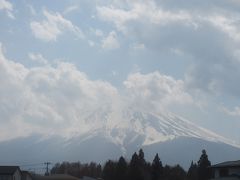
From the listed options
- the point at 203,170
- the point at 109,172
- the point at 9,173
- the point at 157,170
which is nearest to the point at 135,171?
the point at 157,170

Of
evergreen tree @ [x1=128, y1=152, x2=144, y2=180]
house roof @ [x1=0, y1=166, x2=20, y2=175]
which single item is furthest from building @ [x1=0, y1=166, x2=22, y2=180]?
evergreen tree @ [x1=128, y1=152, x2=144, y2=180]

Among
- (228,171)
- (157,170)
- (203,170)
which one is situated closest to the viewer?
(228,171)

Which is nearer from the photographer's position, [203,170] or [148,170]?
[203,170]

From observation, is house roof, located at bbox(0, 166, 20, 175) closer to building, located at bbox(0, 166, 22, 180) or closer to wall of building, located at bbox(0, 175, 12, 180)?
building, located at bbox(0, 166, 22, 180)

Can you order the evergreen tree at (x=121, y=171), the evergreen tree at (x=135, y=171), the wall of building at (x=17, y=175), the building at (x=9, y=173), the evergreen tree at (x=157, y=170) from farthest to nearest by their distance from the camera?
the evergreen tree at (x=157, y=170)
the evergreen tree at (x=121, y=171)
the evergreen tree at (x=135, y=171)
the wall of building at (x=17, y=175)
the building at (x=9, y=173)

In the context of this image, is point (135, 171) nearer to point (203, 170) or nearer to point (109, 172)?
point (203, 170)

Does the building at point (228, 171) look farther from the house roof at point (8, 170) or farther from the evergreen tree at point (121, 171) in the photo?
the house roof at point (8, 170)

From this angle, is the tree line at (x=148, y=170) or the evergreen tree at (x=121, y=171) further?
the evergreen tree at (x=121, y=171)

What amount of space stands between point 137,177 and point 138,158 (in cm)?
822

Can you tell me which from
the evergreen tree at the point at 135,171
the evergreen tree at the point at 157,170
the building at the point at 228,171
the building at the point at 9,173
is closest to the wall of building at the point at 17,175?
the building at the point at 9,173

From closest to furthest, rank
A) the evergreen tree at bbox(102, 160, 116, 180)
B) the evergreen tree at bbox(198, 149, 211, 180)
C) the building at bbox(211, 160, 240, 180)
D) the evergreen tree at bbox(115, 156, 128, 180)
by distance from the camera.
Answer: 1. the building at bbox(211, 160, 240, 180)
2. the evergreen tree at bbox(198, 149, 211, 180)
3. the evergreen tree at bbox(115, 156, 128, 180)
4. the evergreen tree at bbox(102, 160, 116, 180)

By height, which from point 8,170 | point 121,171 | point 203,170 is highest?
point 8,170

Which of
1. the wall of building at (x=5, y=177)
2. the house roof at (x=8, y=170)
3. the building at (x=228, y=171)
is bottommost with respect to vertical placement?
the building at (x=228, y=171)

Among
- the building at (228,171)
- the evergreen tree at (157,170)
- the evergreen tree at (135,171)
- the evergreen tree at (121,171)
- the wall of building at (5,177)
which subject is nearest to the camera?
the building at (228,171)
